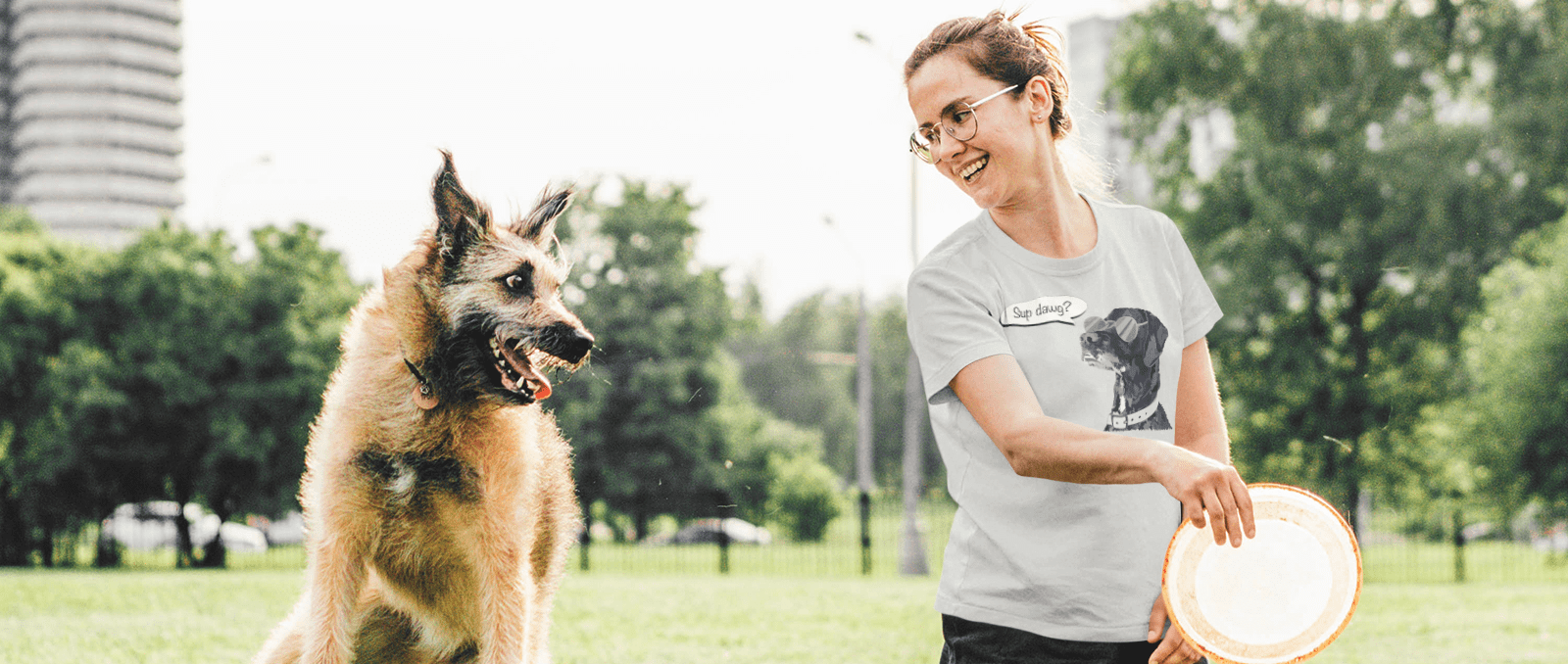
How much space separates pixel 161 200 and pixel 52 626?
384 ft

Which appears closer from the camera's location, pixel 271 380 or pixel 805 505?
pixel 271 380

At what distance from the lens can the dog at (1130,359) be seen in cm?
218

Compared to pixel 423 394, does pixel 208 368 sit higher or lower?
higher

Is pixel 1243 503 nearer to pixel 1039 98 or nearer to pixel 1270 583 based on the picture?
pixel 1270 583

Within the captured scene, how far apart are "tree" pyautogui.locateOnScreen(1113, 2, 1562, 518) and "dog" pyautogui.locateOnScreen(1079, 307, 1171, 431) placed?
2064cm

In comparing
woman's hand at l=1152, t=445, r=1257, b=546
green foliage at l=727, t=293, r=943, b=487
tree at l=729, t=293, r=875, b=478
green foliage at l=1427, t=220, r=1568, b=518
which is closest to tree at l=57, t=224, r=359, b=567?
woman's hand at l=1152, t=445, r=1257, b=546

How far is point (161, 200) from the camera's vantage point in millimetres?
107250

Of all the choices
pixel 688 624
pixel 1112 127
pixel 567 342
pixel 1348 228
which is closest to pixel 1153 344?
pixel 567 342

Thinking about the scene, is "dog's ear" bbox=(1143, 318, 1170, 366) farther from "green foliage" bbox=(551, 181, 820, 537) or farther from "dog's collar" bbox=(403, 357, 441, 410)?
"green foliage" bbox=(551, 181, 820, 537)

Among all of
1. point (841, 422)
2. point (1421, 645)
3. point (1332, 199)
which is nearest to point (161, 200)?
point (841, 422)

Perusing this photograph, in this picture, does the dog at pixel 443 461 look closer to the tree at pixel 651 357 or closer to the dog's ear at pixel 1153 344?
the dog's ear at pixel 1153 344

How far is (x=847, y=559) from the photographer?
78.9ft

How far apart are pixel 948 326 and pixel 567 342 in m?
0.87

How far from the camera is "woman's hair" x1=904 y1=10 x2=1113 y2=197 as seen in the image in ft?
7.08
